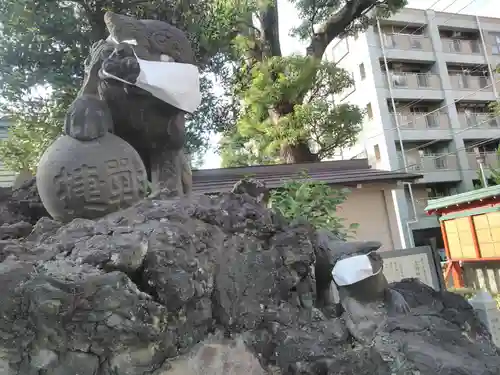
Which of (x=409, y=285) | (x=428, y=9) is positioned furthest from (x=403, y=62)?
(x=409, y=285)

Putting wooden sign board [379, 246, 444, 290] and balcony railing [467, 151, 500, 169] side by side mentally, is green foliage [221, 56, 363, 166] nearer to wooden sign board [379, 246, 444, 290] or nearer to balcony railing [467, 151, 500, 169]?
wooden sign board [379, 246, 444, 290]

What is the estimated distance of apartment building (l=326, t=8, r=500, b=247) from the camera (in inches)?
620

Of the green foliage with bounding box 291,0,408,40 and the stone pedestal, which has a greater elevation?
the green foliage with bounding box 291,0,408,40

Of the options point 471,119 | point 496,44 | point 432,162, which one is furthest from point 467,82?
point 432,162

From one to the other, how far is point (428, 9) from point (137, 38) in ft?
58.1

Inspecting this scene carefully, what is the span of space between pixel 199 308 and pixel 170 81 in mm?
1143

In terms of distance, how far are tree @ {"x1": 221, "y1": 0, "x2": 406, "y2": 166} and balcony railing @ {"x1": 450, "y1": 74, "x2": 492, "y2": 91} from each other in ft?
30.6

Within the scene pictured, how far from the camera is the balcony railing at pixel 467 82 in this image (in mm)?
17375

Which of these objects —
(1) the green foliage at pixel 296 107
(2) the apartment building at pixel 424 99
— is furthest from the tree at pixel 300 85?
(2) the apartment building at pixel 424 99

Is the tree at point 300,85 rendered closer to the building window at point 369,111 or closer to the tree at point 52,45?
the tree at point 52,45

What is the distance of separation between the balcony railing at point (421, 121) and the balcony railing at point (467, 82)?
1.61 m

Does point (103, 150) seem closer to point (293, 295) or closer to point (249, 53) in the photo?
point (293, 295)

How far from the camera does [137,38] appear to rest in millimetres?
2209

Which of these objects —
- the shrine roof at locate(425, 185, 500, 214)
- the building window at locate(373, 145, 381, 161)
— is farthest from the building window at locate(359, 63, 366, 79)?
the shrine roof at locate(425, 185, 500, 214)
